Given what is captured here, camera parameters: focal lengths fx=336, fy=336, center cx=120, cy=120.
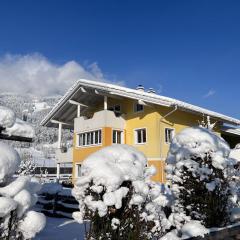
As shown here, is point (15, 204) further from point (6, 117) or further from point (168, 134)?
point (168, 134)

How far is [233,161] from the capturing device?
8359 millimetres

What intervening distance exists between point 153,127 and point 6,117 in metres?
18.3

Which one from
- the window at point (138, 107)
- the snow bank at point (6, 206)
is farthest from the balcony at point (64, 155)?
the snow bank at point (6, 206)

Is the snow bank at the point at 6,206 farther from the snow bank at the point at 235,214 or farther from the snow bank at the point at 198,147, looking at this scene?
the snow bank at the point at 235,214

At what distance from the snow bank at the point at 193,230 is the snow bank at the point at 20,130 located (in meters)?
3.79

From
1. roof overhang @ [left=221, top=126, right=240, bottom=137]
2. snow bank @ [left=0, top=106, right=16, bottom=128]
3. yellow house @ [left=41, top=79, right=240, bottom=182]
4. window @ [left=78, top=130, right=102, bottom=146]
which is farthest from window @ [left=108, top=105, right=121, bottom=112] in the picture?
snow bank @ [left=0, top=106, right=16, bottom=128]

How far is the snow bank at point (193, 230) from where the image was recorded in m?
→ 6.81

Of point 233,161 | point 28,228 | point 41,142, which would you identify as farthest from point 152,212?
point 41,142

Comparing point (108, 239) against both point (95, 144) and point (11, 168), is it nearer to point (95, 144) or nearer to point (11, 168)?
point (11, 168)

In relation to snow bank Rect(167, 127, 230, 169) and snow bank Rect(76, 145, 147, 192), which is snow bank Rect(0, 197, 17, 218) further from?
snow bank Rect(167, 127, 230, 169)

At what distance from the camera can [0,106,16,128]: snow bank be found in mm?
4887

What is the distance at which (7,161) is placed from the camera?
12.6ft

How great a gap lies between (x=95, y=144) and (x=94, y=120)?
68.3 inches

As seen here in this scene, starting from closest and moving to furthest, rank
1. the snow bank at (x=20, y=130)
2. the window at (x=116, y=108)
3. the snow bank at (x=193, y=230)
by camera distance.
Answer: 1. the snow bank at (x=20, y=130)
2. the snow bank at (x=193, y=230)
3. the window at (x=116, y=108)
